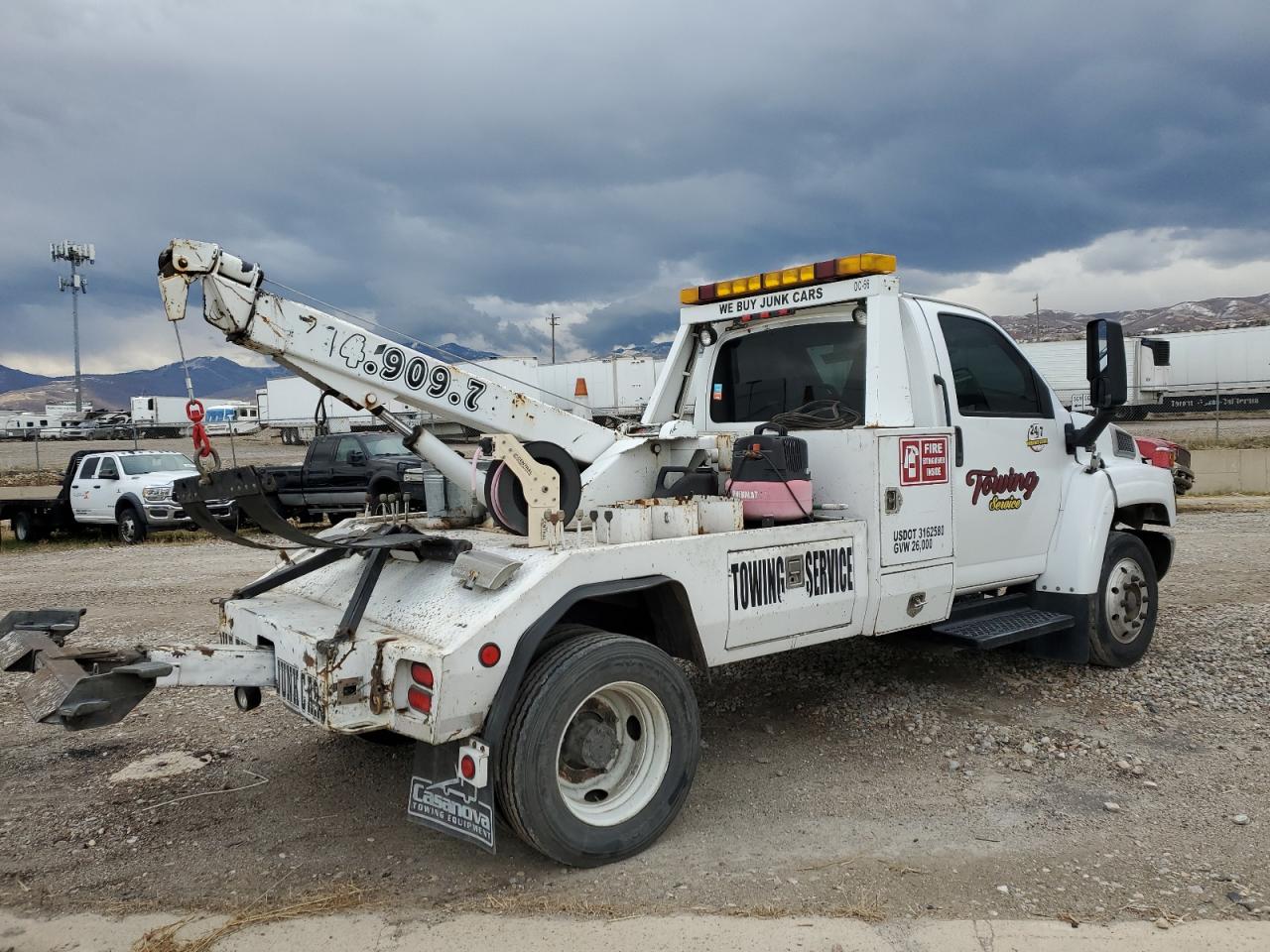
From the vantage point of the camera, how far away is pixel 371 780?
458 cm

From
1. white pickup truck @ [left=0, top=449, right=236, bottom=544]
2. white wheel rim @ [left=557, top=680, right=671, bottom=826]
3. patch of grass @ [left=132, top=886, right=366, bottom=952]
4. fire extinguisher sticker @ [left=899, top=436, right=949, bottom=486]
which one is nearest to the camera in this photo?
patch of grass @ [left=132, top=886, right=366, bottom=952]

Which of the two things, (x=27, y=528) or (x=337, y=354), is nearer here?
(x=337, y=354)

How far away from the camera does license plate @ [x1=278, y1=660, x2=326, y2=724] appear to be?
346cm

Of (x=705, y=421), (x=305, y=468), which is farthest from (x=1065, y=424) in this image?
(x=305, y=468)

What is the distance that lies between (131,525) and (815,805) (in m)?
14.4

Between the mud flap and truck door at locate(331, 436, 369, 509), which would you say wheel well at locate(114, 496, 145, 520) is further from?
the mud flap

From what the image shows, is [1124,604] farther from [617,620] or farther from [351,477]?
[351,477]

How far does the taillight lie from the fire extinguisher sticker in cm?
242

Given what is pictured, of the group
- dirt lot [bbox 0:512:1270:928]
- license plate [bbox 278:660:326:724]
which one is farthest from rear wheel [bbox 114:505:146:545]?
license plate [bbox 278:660:326:724]

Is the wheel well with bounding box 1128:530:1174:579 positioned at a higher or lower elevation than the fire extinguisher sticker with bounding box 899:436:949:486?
lower

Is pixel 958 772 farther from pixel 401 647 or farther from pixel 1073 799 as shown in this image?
pixel 401 647

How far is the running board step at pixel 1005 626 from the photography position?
492 centimetres

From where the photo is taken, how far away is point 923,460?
465 cm

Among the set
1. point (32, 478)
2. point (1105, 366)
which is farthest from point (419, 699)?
point (32, 478)
